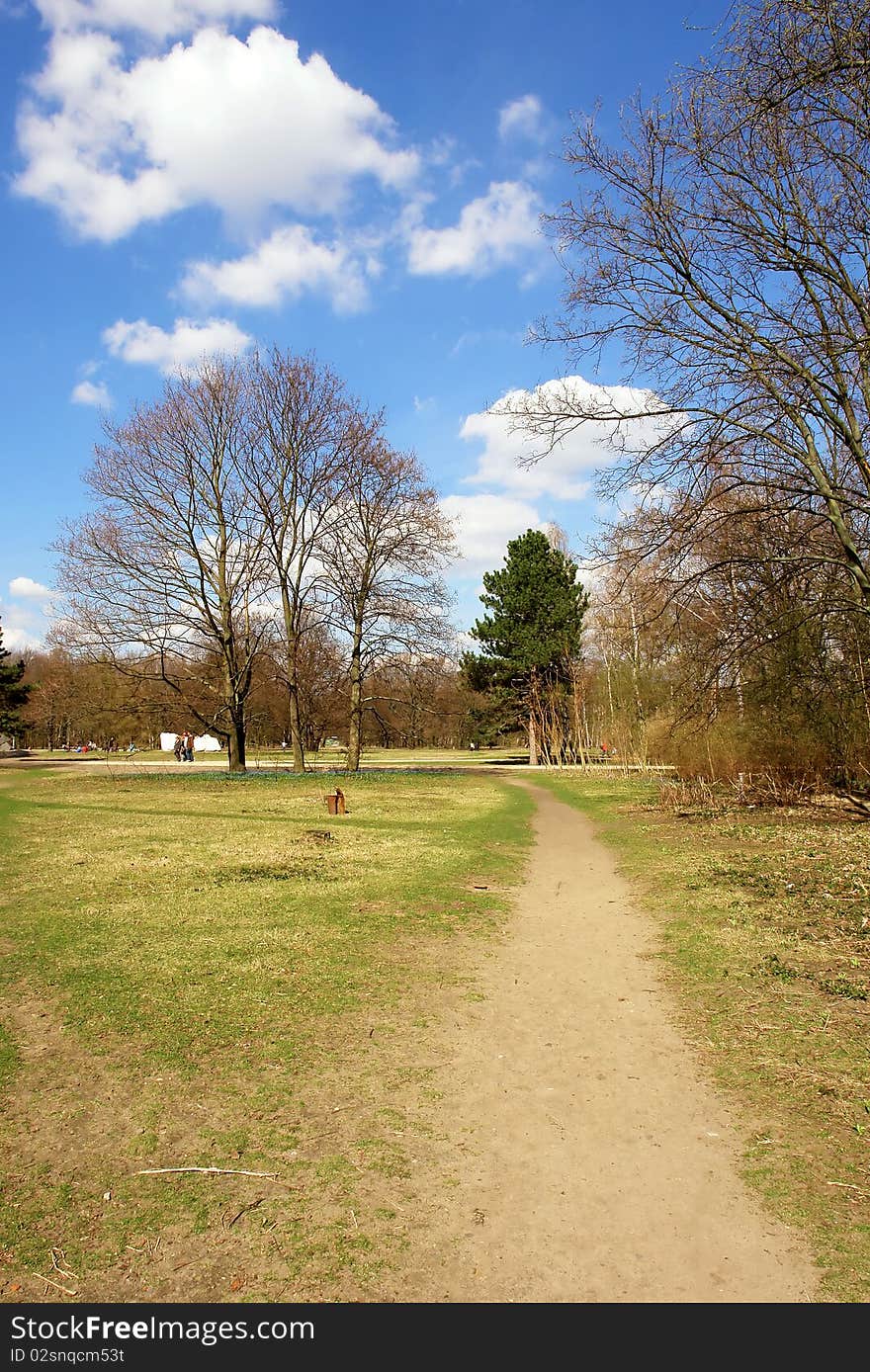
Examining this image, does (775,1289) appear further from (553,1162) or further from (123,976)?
(123,976)

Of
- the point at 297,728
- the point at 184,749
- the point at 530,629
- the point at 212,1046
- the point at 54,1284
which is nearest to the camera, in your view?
the point at 54,1284

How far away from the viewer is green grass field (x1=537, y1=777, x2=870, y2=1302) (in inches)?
135

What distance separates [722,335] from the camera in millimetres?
10188

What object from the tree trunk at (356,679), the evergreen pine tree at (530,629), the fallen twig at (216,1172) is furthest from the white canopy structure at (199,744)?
the fallen twig at (216,1172)

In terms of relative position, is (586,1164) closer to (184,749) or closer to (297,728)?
(297,728)

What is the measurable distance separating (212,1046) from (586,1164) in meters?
2.47

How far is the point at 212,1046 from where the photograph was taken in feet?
16.6

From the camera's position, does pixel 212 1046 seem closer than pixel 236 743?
Yes

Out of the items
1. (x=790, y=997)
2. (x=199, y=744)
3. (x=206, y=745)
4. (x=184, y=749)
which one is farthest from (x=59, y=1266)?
(x=206, y=745)

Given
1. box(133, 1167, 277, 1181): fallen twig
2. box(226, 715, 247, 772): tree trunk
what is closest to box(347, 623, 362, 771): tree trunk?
box(226, 715, 247, 772): tree trunk

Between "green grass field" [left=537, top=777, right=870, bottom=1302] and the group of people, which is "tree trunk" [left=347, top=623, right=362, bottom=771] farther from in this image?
"green grass field" [left=537, top=777, right=870, bottom=1302]

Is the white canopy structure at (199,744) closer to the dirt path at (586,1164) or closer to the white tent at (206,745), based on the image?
the white tent at (206,745)

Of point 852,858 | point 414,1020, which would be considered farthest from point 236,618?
point 414,1020

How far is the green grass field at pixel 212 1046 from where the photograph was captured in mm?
3072
